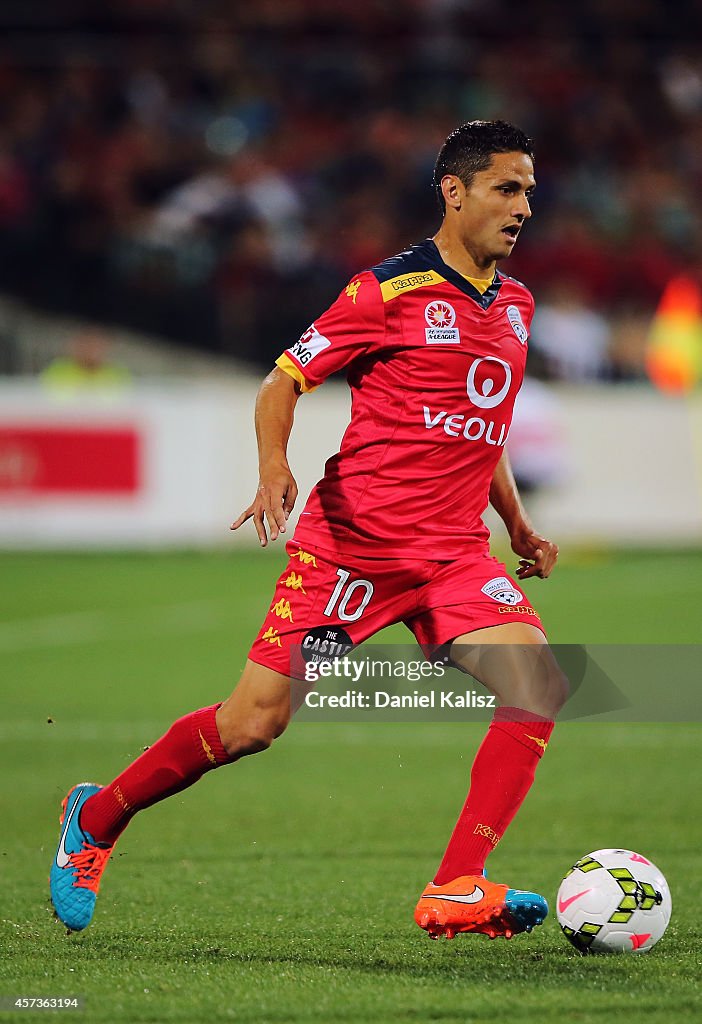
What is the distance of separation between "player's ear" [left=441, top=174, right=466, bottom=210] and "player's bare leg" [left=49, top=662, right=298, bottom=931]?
1.37 meters

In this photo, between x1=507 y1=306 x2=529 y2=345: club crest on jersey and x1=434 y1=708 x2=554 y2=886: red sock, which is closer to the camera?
x1=434 y1=708 x2=554 y2=886: red sock

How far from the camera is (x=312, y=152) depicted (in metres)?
19.8

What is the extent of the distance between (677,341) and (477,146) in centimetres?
1366

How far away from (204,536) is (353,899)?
38.4 feet

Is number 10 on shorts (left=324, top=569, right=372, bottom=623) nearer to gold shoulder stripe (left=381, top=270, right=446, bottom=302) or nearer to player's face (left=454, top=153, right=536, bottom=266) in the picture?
gold shoulder stripe (left=381, top=270, right=446, bottom=302)

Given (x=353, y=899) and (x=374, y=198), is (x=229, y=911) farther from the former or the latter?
(x=374, y=198)

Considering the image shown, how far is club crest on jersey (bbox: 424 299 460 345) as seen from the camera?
4.35 meters

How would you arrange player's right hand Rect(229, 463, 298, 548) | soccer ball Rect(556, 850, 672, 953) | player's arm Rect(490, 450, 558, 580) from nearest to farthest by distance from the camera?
player's right hand Rect(229, 463, 298, 548)
soccer ball Rect(556, 850, 672, 953)
player's arm Rect(490, 450, 558, 580)

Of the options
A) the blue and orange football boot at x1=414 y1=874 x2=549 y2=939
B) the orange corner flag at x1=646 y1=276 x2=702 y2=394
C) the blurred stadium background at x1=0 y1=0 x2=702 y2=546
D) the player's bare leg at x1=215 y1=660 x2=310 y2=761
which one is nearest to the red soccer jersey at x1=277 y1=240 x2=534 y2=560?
the player's bare leg at x1=215 y1=660 x2=310 y2=761

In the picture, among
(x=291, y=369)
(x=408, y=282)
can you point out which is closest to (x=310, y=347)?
(x=291, y=369)

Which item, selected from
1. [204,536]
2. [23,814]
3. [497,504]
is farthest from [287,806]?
Answer: [204,536]

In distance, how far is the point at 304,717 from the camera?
28.4 feet

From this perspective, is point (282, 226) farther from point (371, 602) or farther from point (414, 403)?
point (371, 602)

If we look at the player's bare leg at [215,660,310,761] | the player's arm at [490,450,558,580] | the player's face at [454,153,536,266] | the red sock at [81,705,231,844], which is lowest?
the red sock at [81,705,231,844]
